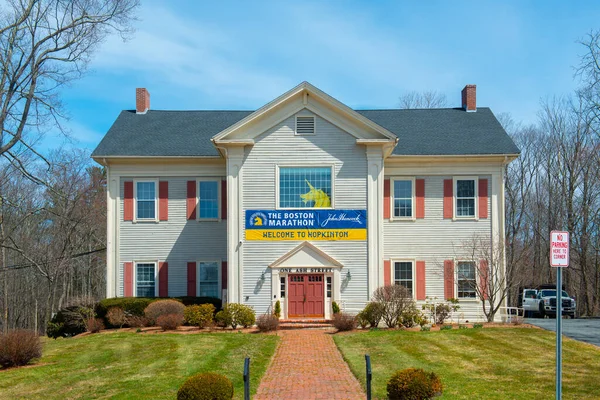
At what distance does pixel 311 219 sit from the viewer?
25625 millimetres

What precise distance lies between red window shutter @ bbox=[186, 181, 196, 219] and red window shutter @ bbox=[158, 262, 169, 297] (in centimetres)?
242

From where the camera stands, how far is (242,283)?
83.4 feet

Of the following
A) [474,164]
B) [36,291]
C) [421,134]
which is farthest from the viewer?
[36,291]

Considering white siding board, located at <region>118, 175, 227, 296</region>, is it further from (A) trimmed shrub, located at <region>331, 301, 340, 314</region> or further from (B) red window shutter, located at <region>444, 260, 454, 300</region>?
(B) red window shutter, located at <region>444, 260, 454, 300</region>

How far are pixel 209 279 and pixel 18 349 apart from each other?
11.1m

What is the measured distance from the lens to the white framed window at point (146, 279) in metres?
28.4

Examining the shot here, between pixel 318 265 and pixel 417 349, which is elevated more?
pixel 318 265

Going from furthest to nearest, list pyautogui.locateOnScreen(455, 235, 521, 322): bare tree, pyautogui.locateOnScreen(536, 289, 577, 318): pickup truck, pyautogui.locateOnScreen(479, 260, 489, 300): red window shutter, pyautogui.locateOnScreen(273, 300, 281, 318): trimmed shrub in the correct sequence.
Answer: pyautogui.locateOnScreen(536, 289, 577, 318): pickup truck, pyautogui.locateOnScreen(479, 260, 489, 300): red window shutter, pyautogui.locateOnScreen(455, 235, 521, 322): bare tree, pyautogui.locateOnScreen(273, 300, 281, 318): trimmed shrub

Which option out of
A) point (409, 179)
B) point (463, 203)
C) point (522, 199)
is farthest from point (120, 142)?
point (522, 199)

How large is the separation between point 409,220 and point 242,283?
790 cm

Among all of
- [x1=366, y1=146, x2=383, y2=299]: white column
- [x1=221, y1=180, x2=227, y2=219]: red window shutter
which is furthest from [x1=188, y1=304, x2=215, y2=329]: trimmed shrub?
[x1=366, y1=146, x2=383, y2=299]: white column

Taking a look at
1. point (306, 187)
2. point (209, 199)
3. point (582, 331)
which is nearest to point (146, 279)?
point (209, 199)

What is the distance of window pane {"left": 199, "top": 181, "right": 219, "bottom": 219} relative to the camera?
28547 mm

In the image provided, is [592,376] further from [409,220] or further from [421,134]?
[421,134]
